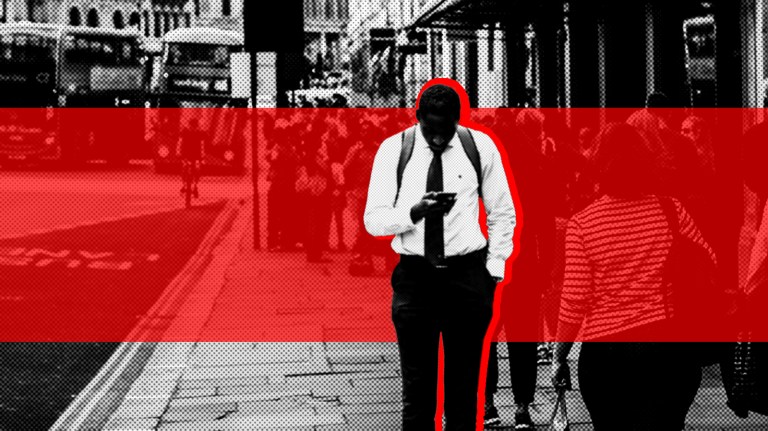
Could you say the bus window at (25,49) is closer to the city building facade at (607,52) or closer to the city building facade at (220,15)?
the city building facade at (607,52)

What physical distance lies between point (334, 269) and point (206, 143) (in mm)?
26167

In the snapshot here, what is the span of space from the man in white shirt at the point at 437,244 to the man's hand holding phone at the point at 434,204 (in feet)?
0.20

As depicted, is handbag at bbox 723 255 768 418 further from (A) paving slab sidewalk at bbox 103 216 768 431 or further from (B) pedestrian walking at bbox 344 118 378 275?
(B) pedestrian walking at bbox 344 118 378 275

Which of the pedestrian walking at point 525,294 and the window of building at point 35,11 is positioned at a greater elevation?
the window of building at point 35,11

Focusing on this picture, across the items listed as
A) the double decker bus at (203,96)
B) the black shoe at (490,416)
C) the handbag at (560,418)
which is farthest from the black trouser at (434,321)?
the double decker bus at (203,96)

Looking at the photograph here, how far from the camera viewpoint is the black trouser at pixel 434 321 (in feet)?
14.6

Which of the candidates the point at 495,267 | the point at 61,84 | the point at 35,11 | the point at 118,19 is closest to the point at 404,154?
the point at 495,267

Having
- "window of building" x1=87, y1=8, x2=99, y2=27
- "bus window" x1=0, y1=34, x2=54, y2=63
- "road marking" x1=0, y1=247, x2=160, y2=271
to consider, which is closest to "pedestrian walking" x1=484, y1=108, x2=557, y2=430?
"road marking" x1=0, y1=247, x2=160, y2=271

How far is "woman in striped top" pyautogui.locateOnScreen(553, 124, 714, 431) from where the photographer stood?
4.04 meters

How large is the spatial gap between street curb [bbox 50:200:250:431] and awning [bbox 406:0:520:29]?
6.15 metres

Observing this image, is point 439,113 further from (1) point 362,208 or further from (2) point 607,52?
(2) point 607,52

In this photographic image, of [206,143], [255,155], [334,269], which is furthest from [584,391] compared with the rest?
[206,143]

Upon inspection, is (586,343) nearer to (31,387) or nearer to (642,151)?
(642,151)

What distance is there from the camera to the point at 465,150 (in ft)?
14.8
